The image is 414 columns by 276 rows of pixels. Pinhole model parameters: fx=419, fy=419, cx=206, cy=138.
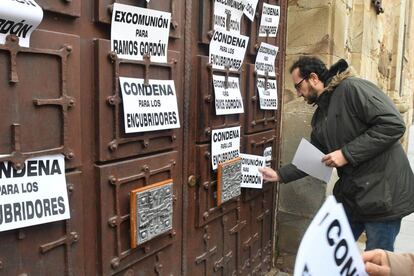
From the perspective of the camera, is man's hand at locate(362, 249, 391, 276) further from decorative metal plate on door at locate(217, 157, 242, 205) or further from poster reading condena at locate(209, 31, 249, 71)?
poster reading condena at locate(209, 31, 249, 71)

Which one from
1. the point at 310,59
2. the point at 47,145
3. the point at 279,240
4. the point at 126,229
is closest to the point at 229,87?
the point at 310,59

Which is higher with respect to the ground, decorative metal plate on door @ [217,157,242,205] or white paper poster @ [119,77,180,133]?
white paper poster @ [119,77,180,133]

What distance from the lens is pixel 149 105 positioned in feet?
6.50

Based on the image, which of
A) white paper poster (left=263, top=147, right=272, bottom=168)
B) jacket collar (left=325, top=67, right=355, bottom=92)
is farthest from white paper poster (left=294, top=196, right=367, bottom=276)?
white paper poster (left=263, top=147, right=272, bottom=168)

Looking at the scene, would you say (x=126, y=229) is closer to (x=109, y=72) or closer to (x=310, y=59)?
(x=109, y=72)

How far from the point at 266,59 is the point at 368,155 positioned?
3.63 feet

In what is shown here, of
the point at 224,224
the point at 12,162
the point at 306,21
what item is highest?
the point at 306,21

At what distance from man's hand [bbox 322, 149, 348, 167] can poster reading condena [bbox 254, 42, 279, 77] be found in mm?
840

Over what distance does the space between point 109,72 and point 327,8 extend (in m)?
2.49

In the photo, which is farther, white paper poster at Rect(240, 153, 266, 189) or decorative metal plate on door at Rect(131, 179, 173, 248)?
white paper poster at Rect(240, 153, 266, 189)

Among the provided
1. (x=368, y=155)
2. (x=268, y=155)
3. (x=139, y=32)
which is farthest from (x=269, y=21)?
(x=139, y=32)

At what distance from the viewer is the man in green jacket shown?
8.36 ft

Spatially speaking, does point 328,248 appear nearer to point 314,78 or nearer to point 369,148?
point 369,148

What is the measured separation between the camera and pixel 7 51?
4.45ft
